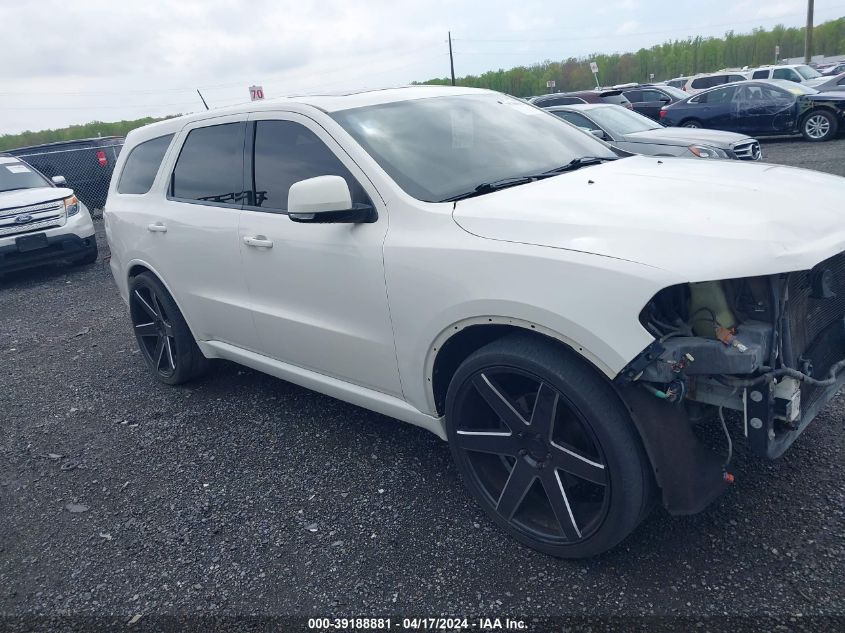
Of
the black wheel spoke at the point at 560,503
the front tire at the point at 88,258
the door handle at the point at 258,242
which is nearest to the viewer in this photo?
the black wheel spoke at the point at 560,503

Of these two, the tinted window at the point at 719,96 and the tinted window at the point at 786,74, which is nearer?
the tinted window at the point at 719,96

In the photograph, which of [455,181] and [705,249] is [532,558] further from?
[455,181]

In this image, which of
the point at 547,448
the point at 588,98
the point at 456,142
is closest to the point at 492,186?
the point at 456,142

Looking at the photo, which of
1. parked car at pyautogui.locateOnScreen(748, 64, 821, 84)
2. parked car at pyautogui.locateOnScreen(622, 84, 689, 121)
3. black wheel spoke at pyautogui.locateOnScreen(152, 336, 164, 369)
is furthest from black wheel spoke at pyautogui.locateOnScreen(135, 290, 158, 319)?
parked car at pyautogui.locateOnScreen(748, 64, 821, 84)

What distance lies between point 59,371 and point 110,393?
971mm

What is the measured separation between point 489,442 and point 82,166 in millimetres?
13798

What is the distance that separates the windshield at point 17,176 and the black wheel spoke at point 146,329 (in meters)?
6.35

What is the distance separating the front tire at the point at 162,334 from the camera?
14.7 ft

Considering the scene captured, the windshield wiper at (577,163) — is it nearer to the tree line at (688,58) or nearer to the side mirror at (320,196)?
the side mirror at (320,196)

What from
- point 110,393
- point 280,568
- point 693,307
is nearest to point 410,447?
point 280,568

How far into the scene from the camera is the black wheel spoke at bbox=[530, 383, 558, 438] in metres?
2.39

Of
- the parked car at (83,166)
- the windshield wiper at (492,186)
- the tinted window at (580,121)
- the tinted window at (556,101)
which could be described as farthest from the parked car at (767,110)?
the windshield wiper at (492,186)

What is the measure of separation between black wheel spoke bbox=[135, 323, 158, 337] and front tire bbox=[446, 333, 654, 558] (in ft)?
9.26

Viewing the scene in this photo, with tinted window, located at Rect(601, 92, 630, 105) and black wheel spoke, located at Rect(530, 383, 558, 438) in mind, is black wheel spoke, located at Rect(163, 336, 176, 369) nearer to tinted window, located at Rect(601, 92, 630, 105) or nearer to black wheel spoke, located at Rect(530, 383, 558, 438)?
black wheel spoke, located at Rect(530, 383, 558, 438)
